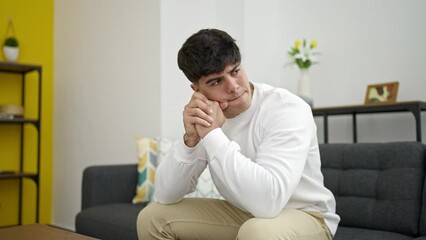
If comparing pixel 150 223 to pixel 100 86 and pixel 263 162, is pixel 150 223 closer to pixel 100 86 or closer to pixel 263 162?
pixel 263 162

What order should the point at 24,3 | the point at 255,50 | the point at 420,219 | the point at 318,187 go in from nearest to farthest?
the point at 318,187, the point at 420,219, the point at 255,50, the point at 24,3

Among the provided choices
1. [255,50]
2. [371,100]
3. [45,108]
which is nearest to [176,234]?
[371,100]

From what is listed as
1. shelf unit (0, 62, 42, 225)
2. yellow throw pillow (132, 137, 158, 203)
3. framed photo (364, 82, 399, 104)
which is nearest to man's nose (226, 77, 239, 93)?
framed photo (364, 82, 399, 104)

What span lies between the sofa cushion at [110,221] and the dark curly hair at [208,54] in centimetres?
104

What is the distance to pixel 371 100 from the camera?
259cm

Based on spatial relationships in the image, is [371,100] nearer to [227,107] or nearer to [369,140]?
[369,140]

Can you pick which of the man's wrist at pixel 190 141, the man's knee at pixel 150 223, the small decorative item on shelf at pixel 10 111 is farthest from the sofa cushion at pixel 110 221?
the small decorative item on shelf at pixel 10 111

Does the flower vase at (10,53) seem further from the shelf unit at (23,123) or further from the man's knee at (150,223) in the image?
→ the man's knee at (150,223)

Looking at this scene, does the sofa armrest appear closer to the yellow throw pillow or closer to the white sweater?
the yellow throw pillow

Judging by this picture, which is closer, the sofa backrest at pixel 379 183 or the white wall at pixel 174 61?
the sofa backrest at pixel 379 183

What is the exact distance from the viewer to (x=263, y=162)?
1276mm

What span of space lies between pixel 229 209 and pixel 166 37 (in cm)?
198

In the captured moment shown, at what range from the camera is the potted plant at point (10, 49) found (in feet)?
12.7

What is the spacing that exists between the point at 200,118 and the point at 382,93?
1574mm
